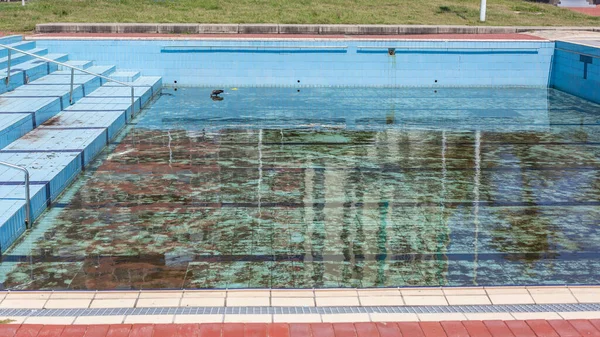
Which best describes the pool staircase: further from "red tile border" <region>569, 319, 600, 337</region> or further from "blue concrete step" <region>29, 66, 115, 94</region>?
"red tile border" <region>569, 319, 600, 337</region>

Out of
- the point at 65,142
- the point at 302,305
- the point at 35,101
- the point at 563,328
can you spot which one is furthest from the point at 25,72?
the point at 563,328

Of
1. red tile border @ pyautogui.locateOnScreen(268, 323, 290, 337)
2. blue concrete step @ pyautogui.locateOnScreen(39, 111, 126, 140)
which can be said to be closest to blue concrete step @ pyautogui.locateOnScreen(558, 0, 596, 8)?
blue concrete step @ pyautogui.locateOnScreen(39, 111, 126, 140)

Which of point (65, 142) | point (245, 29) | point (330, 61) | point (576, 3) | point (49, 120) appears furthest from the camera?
point (576, 3)

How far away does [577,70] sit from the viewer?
15242 millimetres

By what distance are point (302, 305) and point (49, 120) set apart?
6793 millimetres

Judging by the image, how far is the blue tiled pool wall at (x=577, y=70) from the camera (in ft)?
47.2

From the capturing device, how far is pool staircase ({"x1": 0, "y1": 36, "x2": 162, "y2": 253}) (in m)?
6.92

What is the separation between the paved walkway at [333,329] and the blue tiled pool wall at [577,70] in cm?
1105

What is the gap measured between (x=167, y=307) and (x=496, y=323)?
2023 millimetres

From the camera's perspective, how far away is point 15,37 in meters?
14.8

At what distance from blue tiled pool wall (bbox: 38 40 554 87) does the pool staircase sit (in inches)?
26.0

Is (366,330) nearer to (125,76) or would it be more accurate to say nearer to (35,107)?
(35,107)

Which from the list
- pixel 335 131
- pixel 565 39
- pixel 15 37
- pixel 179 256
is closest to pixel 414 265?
pixel 179 256

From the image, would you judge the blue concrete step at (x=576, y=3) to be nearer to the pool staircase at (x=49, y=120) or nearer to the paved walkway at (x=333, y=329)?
the pool staircase at (x=49, y=120)
